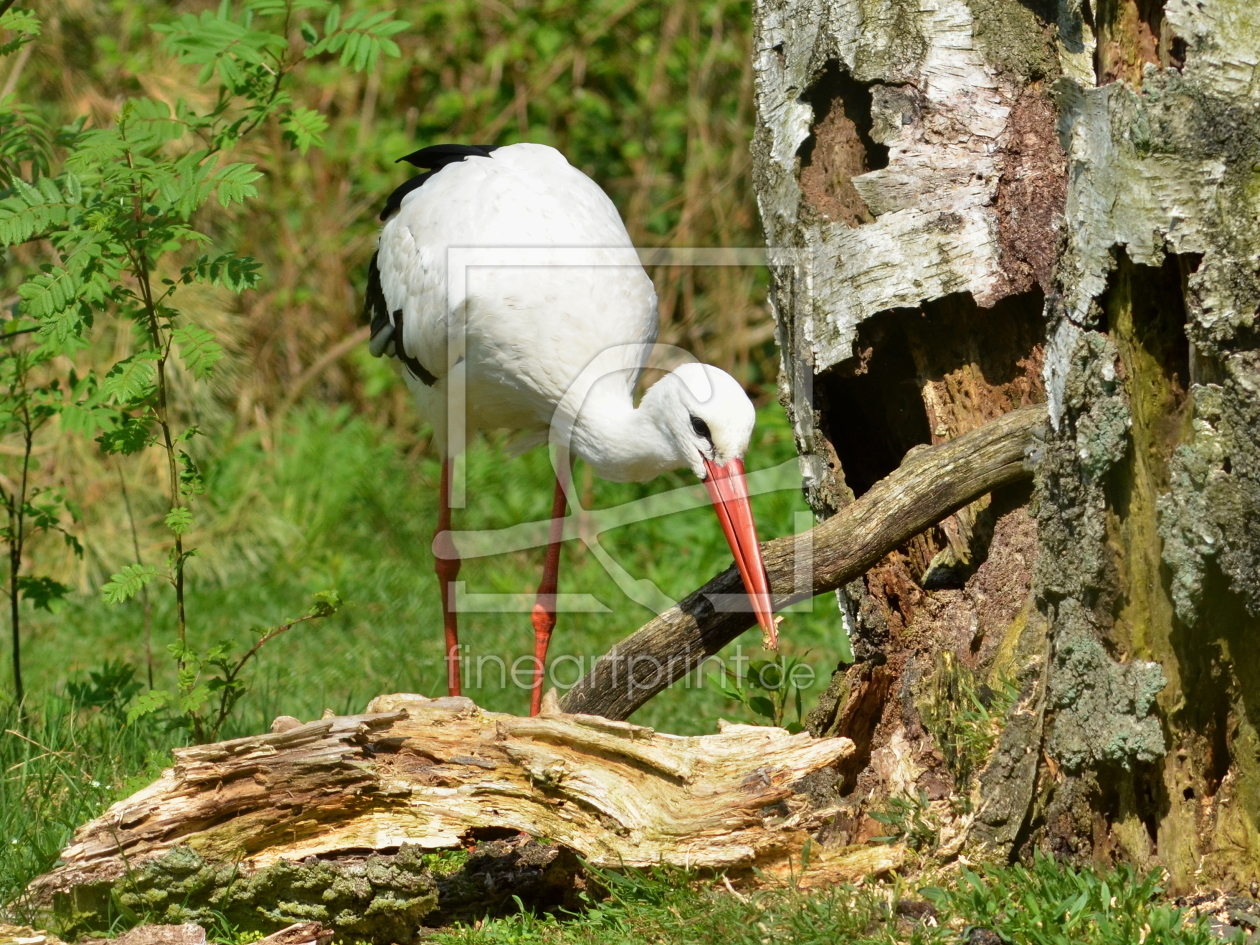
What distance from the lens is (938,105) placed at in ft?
11.9

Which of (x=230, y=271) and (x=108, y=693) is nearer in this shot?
(x=230, y=271)

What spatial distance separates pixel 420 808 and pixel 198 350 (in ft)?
4.72

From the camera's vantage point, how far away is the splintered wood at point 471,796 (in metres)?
2.96

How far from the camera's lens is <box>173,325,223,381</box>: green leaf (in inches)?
143

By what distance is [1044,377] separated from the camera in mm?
2953

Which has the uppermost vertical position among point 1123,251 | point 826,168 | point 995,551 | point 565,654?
point 826,168

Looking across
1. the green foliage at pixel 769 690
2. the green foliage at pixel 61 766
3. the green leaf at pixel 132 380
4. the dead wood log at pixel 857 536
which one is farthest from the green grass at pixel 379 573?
the green leaf at pixel 132 380

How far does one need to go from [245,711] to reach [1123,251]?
3.54 metres

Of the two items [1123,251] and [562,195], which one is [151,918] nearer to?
[1123,251]

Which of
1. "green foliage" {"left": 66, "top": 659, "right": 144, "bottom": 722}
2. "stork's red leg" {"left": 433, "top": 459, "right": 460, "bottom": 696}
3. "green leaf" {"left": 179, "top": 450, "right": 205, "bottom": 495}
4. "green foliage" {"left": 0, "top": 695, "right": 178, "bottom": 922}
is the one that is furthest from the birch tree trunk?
"green foliage" {"left": 66, "top": 659, "right": 144, "bottom": 722}

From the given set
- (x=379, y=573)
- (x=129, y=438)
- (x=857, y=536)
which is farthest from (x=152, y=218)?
(x=379, y=573)

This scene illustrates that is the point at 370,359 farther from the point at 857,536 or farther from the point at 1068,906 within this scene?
the point at 1068,906

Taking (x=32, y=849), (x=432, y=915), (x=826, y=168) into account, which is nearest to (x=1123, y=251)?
(x=826, y=168)

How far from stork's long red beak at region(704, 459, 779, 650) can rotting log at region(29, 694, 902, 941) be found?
367 mm
